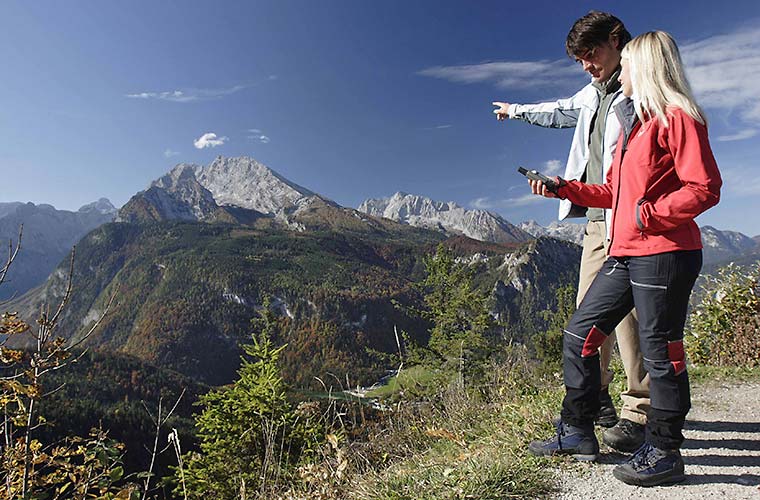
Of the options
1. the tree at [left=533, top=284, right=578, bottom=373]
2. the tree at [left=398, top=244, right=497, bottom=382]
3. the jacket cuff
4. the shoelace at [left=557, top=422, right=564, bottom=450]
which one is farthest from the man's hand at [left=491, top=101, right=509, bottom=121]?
the tree at [left=533, top=284, right=578, bottom=373]

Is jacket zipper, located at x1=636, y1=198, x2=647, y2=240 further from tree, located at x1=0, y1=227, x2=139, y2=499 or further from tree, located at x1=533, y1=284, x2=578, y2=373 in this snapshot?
tree, located at x1=533, y1=284, x2=578, y2=373

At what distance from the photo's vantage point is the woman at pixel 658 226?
2199 millimetres

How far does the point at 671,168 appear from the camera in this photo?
234 centimetres

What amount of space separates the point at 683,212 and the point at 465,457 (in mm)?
1926

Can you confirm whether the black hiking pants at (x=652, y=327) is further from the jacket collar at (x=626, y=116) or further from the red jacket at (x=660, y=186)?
the jacket collar at (x=626, y=116)

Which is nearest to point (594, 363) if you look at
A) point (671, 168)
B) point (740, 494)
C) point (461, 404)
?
point (740, 494)

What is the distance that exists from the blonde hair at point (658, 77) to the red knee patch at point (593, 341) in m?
1.16

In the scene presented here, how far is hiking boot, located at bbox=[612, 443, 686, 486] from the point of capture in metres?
2.39

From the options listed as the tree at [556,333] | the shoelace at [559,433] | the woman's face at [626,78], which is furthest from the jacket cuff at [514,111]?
the tree at [556,333]

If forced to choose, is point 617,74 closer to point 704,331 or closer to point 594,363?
point 594,363

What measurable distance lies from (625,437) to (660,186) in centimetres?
154

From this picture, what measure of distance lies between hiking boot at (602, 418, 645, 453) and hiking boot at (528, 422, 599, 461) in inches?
6.6

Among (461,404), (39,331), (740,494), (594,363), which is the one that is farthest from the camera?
(461,404)

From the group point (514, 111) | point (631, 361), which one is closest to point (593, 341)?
point (631, 361)
